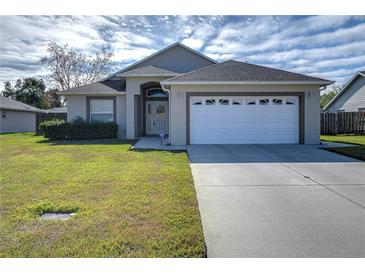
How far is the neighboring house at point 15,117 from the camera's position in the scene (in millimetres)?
24781

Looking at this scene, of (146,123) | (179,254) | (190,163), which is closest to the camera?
(179,254)

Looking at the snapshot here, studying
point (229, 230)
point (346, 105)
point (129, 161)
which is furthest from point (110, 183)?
point (346, 105)

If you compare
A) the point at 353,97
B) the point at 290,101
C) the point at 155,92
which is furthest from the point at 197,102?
the point at 353,97

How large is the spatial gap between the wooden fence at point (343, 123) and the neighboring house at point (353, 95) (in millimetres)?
3632

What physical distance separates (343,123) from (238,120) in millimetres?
12989

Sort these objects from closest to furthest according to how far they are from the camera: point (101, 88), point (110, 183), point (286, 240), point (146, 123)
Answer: point (286, 240) → point (110, 183) → point (101, 88) → point (146, 123)

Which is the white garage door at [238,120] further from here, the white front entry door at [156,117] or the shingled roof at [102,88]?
the shingled roof at [102,88]


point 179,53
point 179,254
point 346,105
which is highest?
point 179,53

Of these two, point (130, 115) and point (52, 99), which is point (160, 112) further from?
point (52, 99)

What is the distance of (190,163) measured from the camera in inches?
320

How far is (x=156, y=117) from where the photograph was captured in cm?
1792

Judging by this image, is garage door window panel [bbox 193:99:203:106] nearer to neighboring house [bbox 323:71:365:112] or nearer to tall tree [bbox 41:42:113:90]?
neighboring house [bbox 323:71:365:112]
